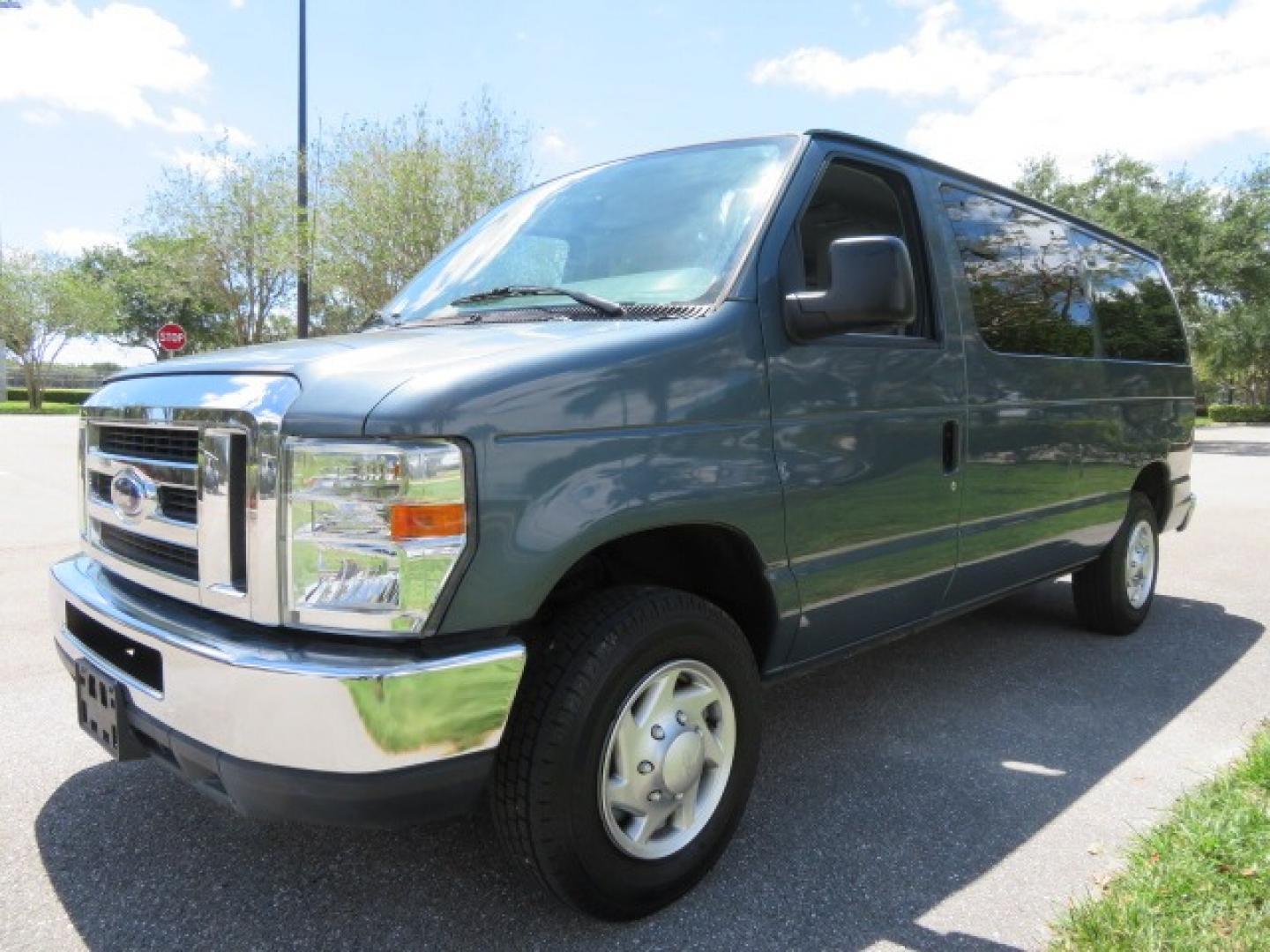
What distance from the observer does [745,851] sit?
8.75 ft

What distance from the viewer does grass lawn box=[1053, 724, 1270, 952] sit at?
84.5 inches

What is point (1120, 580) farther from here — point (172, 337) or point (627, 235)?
point (172, 337)

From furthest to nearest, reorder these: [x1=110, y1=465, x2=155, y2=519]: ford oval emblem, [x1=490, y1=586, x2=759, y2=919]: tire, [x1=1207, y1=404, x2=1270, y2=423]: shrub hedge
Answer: [x1=1207, y1=404, x2=1270, y2=423]: shrub hedge → [x1=110, y1=465, x2=155, y2=519]: ford oval emblem → [x1=490, y1=586, x2=759, y2=919]: tire

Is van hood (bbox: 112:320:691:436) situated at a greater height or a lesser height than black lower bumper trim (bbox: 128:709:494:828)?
greater

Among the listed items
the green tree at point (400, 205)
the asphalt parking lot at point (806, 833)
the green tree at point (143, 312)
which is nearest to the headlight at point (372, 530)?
the asphalt parking lot at point (806, 833)

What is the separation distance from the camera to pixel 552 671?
2.11m

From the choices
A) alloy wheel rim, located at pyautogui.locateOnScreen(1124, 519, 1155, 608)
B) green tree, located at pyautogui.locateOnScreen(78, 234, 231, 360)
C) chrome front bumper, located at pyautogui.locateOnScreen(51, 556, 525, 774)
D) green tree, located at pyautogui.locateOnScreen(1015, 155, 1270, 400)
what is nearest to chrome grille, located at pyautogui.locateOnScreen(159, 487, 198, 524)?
chrome front bumper, located at pyautogui.locateOnScreen(51, 556, 525, 774)

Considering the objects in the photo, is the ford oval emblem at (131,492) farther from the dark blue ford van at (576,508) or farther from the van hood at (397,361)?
the van hood at (397,361)

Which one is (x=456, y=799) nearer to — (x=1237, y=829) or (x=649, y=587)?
(x=649, y=587)

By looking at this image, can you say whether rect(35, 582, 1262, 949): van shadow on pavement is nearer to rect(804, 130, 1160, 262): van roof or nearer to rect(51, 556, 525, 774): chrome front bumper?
rect(51, 556, 525, 774): chrome front bumper

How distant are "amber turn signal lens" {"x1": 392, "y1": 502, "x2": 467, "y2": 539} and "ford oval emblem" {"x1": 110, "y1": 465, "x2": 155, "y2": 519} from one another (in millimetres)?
856

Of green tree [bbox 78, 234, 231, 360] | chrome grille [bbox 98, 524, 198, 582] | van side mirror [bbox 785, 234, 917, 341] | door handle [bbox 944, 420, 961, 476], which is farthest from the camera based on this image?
green tree [bbox 78, 234, 231, 360]

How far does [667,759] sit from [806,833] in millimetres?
730

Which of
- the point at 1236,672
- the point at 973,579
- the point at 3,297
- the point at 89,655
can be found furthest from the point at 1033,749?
the point at 3,297
